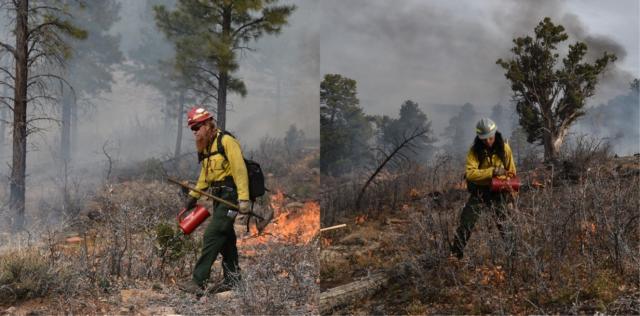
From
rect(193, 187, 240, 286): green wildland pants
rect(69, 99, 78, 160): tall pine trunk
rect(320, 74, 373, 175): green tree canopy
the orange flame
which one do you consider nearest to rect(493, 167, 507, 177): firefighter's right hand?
rect(193, 187, 240, 286): green wildland pants

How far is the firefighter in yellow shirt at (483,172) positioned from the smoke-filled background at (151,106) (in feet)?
55.4

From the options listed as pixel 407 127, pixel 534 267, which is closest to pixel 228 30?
pixel 407 127

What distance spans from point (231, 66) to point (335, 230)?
6.38 meters

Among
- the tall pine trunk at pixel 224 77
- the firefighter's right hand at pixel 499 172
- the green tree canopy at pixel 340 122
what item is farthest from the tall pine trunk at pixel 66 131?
the firefighter's right hand at pixel 499 172

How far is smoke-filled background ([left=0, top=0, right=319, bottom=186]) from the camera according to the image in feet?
81.0

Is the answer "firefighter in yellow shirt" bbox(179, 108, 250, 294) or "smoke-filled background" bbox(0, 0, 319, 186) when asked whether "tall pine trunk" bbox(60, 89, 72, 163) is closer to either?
"smoke-filled background" bbox(0, 0, 319, 186)

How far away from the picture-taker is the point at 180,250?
6.01 metres

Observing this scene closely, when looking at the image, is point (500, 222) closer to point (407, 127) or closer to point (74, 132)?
point (407, 127)

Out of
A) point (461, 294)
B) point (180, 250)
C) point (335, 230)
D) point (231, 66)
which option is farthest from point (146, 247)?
point (231, 66)

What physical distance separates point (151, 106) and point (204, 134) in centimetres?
3061

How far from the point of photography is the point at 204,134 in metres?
5.11

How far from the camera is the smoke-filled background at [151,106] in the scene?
81.0ft

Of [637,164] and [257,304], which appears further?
[637,164]

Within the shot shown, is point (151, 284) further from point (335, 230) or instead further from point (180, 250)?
point (335, 230)
